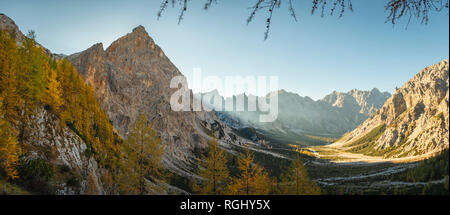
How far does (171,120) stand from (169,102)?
1521cm

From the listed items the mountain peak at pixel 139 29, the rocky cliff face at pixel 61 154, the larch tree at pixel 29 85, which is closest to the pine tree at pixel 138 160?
the rocky cliff face at pixel 61 154

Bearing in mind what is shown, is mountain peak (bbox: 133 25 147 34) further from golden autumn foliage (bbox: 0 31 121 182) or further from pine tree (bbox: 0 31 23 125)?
pine tree (bbox: 0 31 23 125)


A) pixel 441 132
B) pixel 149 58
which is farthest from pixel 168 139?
pixel 441 132

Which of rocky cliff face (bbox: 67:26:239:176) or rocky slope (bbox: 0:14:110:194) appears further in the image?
rocky cliff face (bbox: 67:26:239:176)

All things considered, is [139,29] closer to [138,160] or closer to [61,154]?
[61,154]

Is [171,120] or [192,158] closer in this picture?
[192,158]

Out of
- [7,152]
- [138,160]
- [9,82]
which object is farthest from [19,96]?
[138,160]

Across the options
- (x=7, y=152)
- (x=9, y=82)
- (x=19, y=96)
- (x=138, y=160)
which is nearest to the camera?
(x=7, y=152)

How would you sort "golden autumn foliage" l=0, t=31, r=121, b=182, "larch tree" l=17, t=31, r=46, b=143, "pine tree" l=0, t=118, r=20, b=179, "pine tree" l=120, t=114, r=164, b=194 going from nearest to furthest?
1. "pine tree" l=0, t=118, r=20, b=179
2. "golden autumn foliage" l=0, t=31, r=121, b=182
3. "larch tree" l=17, t=31, r=46, b=143
4. "pine tree" l=120, t=114, r=164, b=194

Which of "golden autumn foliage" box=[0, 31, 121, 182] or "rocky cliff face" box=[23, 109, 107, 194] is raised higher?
"golden autumn foliage" box=[0, 31, 121, 182]

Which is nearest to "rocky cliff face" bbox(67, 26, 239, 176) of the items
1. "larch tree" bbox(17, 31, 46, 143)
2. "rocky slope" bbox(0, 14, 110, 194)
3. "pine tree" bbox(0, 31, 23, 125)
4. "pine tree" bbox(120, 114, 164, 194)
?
"rocky slope" bbox(0, 14, 110, 194)
